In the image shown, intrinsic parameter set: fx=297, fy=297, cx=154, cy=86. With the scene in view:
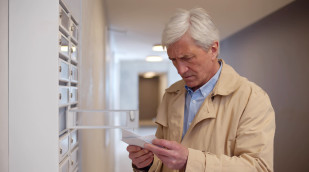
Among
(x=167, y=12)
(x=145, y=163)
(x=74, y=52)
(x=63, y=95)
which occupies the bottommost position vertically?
(x=145, y=163)

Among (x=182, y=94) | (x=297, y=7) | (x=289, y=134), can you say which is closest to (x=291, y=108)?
(x=289, y=134)

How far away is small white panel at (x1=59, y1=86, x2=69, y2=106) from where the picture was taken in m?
1.06

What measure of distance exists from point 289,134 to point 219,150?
3.36 m

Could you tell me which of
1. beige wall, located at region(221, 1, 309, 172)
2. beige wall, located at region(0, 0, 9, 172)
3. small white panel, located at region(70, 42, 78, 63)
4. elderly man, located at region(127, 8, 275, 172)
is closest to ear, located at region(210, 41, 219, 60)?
elderly man, located at region(127, 8, 275, 172)

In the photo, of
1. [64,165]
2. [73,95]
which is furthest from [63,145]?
[73,95]

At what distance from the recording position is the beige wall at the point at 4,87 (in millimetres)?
932

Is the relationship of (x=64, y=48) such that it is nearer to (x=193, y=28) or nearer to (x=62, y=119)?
(x=62, y=119)

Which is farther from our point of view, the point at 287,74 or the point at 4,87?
the point at 287,74

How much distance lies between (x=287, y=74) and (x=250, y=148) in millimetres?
3409

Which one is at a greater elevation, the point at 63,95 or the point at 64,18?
the point at 64,18

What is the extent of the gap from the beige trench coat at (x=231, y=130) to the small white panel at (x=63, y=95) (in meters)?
0.53

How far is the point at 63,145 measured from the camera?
44.1 inches

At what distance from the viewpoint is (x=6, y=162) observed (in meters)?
0.95

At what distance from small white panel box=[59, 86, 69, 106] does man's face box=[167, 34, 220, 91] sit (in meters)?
0.52
